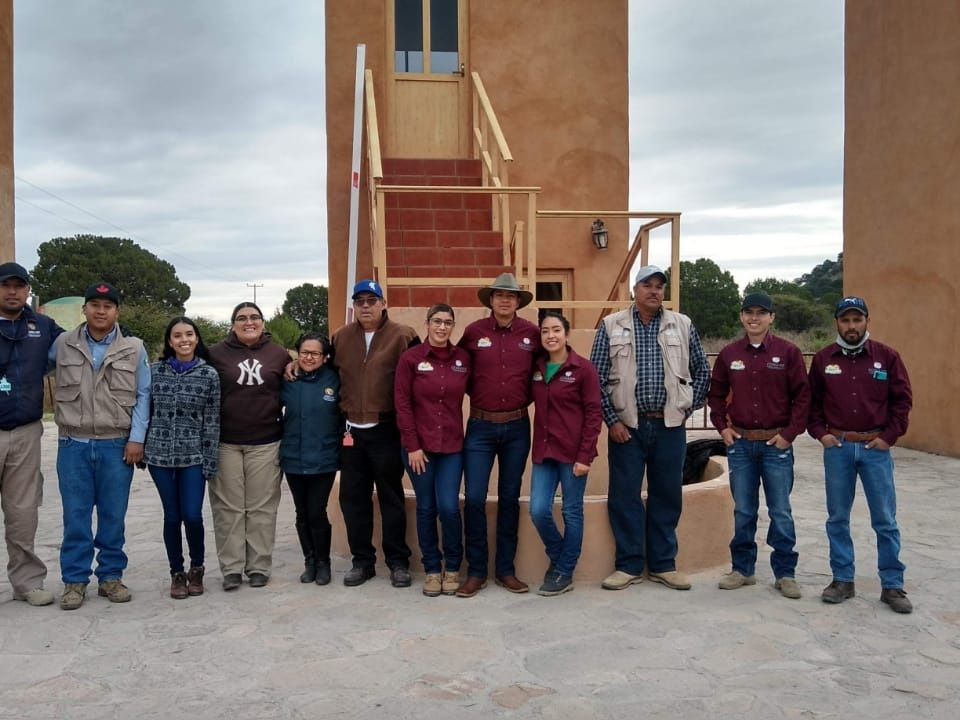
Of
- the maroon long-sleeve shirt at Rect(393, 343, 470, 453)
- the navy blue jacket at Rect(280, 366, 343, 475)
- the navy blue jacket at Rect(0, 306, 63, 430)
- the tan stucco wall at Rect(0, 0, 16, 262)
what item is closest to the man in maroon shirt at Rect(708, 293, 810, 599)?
the maroon long-sleeve shirt at Rect(393, 343, 470, 453)

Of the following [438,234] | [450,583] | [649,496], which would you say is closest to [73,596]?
[450,583]

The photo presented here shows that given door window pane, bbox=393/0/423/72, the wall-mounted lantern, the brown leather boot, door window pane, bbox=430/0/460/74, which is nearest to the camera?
the brown leather boot

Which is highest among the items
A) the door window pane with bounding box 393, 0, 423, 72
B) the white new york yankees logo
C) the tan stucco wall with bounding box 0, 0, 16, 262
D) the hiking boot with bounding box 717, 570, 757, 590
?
the door window pane with bounding box 393, 0, 423, 72

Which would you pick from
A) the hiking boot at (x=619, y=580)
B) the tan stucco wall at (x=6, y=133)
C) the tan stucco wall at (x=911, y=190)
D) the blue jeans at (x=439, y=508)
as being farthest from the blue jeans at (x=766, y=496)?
the tan stucco wall at (x=6, y=133)

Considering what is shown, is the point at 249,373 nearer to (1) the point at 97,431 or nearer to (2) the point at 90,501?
(1) the point at 97,431

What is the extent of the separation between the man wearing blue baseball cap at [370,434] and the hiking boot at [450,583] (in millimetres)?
258

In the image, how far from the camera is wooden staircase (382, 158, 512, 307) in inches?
301

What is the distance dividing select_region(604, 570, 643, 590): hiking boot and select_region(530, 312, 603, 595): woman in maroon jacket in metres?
0.23

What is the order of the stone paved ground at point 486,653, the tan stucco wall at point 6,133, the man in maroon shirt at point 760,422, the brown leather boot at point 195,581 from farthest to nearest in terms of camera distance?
the tan stucco wall at point 6,133 → the brown leather boot at point 195,581 → the man in maroon shirt at point 760,422 → the stone paved ground at point 486,653

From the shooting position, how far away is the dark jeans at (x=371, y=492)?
516cm

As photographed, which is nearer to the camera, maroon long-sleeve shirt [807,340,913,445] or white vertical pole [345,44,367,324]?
maroon long-sleeve shirt [807,340,913,445]

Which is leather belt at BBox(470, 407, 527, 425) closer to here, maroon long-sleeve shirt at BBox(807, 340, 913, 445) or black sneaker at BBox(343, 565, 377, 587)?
black sneaker at BBox(343, 565, 377, 587)

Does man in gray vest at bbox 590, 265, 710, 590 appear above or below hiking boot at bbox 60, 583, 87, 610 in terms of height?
above

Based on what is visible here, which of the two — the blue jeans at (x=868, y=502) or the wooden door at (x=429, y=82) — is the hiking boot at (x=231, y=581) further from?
the wooden door at (x=429, y=82)
